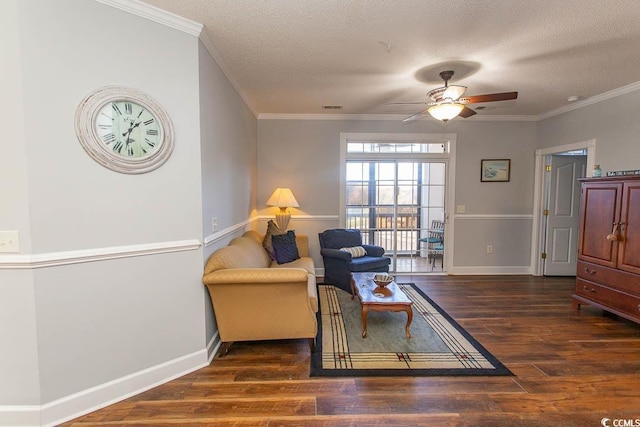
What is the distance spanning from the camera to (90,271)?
1906 millimetres

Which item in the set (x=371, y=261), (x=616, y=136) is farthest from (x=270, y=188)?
(x=616, y=136)

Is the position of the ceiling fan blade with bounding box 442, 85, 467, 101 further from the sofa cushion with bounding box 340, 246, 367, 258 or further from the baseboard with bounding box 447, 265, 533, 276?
the baseboard with bounding box 447, 265, 533, 276

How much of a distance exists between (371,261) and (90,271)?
312cm

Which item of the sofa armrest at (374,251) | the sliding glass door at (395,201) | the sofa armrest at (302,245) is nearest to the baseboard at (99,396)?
the sofa armrest at (302,245)

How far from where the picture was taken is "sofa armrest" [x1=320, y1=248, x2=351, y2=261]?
4051mm

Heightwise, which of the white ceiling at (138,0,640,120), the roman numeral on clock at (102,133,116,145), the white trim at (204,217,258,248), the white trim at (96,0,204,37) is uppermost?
the white ceiling at (138,0,640,120)

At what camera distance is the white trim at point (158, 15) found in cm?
196

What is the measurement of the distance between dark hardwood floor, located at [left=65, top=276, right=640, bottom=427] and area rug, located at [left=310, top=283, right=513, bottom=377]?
10cm

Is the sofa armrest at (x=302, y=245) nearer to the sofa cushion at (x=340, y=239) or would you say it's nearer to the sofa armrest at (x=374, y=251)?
the sofa cushion at (x=340, y=239)

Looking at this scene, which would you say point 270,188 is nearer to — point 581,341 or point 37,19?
point 37,19

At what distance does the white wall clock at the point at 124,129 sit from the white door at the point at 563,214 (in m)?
5.64

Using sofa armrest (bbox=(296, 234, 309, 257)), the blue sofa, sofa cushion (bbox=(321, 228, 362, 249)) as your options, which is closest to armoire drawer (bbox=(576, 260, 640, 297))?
the blue sofa

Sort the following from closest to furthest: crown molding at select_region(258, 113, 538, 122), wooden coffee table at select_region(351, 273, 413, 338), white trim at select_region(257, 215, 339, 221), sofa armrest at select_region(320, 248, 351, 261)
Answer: wooden coffee table at select_region(351, 273, 413, 338), sofa armrest at select_region(320, 248, 351, 261), crown molding at select_region(258, 113, 538, 122), white trim at select_region(257, 215, 339, 221)

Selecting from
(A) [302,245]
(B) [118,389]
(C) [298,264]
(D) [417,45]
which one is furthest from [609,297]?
(B) [118,389]
